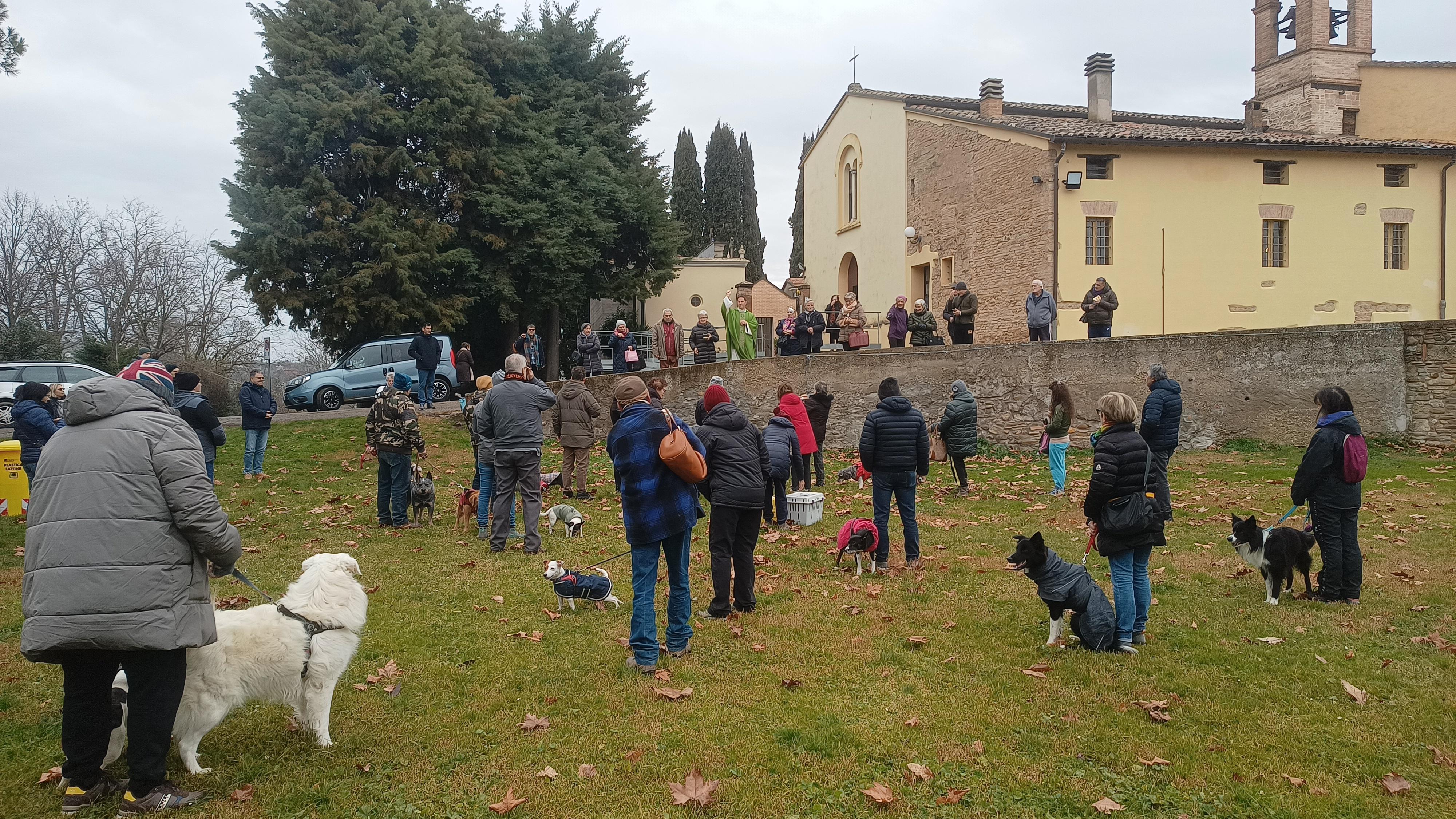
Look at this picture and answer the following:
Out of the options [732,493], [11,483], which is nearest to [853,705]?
[732,493]

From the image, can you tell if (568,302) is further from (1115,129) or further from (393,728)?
(393,728)

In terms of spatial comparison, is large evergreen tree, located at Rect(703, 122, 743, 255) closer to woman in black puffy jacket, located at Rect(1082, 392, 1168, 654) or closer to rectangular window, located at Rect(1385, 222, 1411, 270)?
rectangular window, located at Rect(1385, 222, 1411, 270)

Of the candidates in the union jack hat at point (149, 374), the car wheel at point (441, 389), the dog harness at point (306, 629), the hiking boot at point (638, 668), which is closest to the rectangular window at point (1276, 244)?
the car wheel at point (441, 389)

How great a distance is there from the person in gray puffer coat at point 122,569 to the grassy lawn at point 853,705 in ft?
1.20

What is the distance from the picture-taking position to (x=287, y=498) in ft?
43.3

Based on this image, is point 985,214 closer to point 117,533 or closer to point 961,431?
Result: point 961,431

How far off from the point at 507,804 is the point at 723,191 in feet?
166

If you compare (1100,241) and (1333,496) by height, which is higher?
(1100,241)

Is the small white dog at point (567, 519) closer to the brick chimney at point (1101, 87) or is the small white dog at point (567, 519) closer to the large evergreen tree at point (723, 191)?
the brick chimney at point (1101, 87)

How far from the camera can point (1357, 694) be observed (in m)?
5.34

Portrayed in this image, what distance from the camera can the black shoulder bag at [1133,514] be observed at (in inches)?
234

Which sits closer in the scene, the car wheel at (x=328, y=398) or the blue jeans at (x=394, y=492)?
the blue jeans at (x=394, y=492)

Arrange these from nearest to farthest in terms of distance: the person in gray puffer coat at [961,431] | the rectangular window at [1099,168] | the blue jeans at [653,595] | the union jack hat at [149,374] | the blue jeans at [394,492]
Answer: the union jack hat at [149,374] → the blue jeans at [653,595] → the blue jeans at [394,492] → the person in gray puffer coat at [961,431] → the rectangular window at [1099,168]

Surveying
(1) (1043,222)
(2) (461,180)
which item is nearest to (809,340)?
(1) (1043,222)
